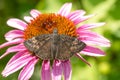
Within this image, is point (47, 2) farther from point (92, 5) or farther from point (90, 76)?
point (90, 76)

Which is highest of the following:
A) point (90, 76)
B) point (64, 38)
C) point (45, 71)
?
point (64, 38)

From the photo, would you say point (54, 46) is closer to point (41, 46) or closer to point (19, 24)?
point (41, 46)

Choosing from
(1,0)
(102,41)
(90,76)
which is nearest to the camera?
(102,41)

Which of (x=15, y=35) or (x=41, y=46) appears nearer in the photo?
(x=41, y=46)

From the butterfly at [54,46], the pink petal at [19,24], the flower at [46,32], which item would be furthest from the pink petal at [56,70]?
the pink petal at [19,24]

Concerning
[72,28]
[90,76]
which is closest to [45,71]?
[72,28]

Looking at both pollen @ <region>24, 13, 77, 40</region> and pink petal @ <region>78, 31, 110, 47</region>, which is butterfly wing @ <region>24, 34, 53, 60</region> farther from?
pink petal @ <region>78, 31, 110, 47</region>

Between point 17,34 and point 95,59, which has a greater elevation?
point 17,34

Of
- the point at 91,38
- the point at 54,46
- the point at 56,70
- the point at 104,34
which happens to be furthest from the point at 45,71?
the point at 104,34
